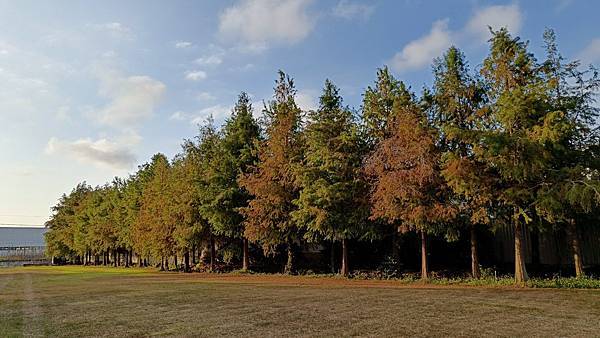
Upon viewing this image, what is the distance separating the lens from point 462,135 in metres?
18.7

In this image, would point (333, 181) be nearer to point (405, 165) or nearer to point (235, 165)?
point (405, 165)

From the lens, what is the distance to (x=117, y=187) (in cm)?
6319

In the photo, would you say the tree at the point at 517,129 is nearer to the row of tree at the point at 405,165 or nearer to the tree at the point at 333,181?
the row of tree at the point at 405,165

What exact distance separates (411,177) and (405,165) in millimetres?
1086

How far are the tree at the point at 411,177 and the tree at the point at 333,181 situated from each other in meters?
2.30

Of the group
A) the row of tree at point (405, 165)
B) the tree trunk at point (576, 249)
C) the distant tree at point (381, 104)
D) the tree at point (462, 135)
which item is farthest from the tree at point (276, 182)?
the tree trunk at point (576, 249)

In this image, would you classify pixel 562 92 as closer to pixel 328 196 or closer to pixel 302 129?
pixel 328 196

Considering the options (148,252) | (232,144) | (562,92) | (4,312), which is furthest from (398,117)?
(148,252)

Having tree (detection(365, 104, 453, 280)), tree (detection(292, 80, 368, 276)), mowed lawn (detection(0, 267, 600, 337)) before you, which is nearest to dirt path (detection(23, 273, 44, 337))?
mowed lawn (detection(0, 267, 600, 337))

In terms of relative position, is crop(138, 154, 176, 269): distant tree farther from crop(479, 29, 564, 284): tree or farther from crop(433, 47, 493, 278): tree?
crop(479, 29, 564, 284): tree

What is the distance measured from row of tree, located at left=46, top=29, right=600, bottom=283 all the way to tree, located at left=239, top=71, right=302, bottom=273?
0.26 ft

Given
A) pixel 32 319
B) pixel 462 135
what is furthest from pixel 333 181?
pixel 32 319

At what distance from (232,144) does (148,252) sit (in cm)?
1602

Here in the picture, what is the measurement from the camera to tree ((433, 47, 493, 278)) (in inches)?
747
